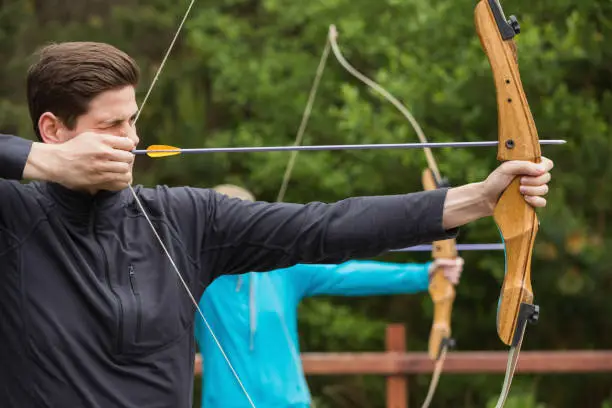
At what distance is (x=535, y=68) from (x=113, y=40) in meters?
4.13

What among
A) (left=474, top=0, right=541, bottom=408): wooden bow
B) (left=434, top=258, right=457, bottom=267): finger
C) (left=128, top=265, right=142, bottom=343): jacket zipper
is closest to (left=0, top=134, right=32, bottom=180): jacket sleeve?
(left=128, top=265, right=142, bottom=343): jacket zipper

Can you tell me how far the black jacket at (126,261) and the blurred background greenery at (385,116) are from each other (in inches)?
183

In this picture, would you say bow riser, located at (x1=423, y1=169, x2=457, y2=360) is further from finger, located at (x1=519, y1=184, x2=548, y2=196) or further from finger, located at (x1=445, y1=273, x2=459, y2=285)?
finger, located at (x1=519, y1=184, x2=548, y2=196)

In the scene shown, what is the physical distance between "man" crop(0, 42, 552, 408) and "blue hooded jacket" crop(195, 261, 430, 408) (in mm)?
1632

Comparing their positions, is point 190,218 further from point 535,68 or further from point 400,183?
point 400,183

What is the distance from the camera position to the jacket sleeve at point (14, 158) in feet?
6.63

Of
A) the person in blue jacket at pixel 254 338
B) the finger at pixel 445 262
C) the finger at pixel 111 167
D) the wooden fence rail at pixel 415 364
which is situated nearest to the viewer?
the finger at pixel 111 167

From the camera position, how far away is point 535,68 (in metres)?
8.22

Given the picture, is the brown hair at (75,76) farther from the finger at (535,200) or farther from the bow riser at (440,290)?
the bow riser at (440,290)

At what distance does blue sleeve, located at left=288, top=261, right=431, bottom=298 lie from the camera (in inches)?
163

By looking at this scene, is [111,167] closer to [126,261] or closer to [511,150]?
[126,261]

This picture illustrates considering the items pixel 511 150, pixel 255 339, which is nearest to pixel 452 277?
pixel 255 339

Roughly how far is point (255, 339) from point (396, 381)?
2281 millimetres

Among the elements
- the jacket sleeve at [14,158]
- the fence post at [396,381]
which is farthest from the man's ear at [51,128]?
the fence post at [396,381]
